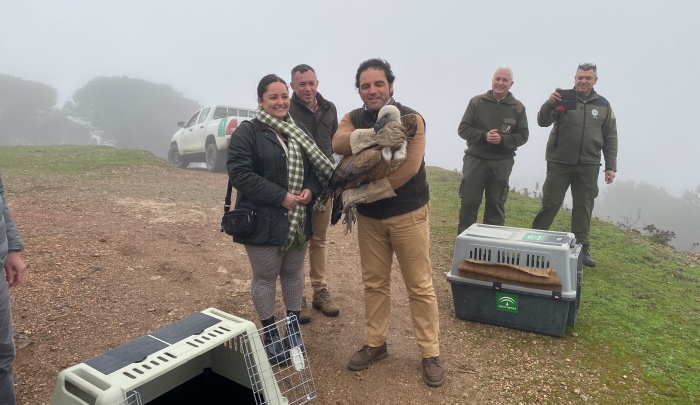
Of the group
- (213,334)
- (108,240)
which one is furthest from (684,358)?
(108,240)

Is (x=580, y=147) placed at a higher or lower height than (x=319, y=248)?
higher

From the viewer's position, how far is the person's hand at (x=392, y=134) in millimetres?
2480

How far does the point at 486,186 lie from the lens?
15.9 ft

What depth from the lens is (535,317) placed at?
3.32 m

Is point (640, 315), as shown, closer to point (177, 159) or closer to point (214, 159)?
point (214, 159)

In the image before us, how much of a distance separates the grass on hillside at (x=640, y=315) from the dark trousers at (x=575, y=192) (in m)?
0.55

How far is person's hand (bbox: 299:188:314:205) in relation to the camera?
2.81 meters

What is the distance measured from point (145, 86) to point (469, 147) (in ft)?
214

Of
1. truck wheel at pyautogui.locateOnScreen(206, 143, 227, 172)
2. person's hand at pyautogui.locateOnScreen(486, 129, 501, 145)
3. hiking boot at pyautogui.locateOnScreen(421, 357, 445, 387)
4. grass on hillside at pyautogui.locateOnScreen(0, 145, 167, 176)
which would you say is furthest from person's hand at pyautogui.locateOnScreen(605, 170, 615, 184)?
grass on hillside at pyautogui.locateOnScreen(0, 145, 167, 176)

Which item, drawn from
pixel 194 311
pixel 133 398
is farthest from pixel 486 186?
pixel 133 398

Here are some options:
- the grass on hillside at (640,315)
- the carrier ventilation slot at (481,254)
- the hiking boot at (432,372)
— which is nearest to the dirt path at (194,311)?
the hiking boot at (432,372)

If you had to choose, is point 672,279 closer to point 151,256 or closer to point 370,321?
point 370,321

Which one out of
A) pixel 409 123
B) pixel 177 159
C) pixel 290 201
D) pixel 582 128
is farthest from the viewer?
pixel 177 159

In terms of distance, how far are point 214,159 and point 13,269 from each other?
10.1 m
